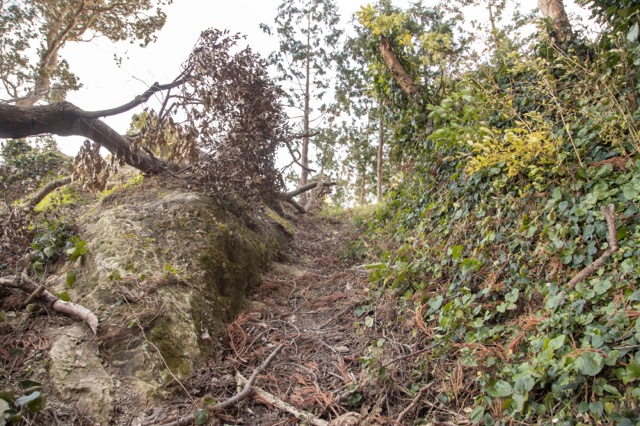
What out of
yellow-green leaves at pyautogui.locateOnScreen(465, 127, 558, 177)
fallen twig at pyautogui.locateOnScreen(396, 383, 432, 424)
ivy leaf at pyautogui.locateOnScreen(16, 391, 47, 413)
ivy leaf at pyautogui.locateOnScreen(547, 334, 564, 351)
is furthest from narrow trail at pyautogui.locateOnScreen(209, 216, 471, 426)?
yellow-green leaves at pyautogui.locateOnScreen(465, 127, 558, 177)

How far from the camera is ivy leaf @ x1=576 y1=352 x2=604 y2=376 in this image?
61.5 inches

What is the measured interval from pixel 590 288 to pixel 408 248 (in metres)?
1.79

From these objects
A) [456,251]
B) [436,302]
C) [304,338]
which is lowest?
[304,338]

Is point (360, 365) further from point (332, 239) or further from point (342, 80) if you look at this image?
point (342, 80)

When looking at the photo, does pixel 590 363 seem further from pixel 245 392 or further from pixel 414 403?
pixel 245 392

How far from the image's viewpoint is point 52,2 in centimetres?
1205

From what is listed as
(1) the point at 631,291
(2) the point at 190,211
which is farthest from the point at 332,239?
(1) the point at 631,291

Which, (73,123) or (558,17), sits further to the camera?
(558,17)

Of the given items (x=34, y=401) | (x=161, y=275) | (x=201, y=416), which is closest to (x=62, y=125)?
(x=161, y=275)

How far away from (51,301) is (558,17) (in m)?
6.86

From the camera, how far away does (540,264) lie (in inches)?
94.5

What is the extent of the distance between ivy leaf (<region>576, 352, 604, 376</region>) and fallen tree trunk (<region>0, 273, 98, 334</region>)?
3.10 m

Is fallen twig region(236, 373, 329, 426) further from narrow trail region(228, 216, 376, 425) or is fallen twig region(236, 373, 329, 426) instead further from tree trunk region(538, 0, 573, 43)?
tree trunk region(538, 0, 573, 43)

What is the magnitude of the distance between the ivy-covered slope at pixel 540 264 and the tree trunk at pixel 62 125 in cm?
404
